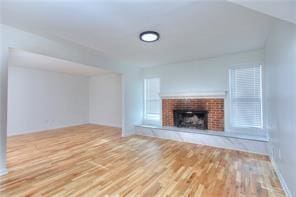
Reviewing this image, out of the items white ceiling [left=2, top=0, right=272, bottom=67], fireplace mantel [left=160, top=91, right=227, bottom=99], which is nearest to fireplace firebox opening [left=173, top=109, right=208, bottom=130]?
fireplace mantel [left=160, top=91, right=227, bottom=99]

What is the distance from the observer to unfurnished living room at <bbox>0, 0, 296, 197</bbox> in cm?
212

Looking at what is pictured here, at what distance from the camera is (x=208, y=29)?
2779 mm

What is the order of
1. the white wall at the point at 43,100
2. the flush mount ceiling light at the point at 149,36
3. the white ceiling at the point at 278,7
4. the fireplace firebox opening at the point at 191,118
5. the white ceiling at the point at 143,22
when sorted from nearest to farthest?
the white ceiling at the point at 278,7, the white ceiling at the point at 143,22, the flush mount ceiling light at the point at 149,36, the fireplace firebox opening at the point at 191,118, the white wall at the point at 43,100

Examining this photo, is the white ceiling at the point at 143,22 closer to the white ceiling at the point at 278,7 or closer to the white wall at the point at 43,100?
the white ceiling at the point at 278,7

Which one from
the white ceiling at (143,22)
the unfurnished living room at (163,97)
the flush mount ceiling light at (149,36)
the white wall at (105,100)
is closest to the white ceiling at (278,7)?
the unfurnished living room at (163,97)

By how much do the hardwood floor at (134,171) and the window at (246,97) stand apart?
96 cm

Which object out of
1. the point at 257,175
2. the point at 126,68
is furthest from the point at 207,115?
the point at 126,68

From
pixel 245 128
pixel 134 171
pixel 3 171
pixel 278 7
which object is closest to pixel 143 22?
pixel 278 7

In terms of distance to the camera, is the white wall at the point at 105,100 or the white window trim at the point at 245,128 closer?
the white window trim at the point at 245,128

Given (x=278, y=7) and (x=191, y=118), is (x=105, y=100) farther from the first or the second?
(x=278, y=7)

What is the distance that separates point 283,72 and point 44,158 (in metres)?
4.46

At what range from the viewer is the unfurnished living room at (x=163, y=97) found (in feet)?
Result: 6.95

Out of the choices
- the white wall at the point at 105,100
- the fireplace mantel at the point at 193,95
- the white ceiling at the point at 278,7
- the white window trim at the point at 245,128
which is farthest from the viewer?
the white wall at the point at 105,100

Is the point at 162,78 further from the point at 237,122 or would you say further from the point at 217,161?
the point at 217,161
